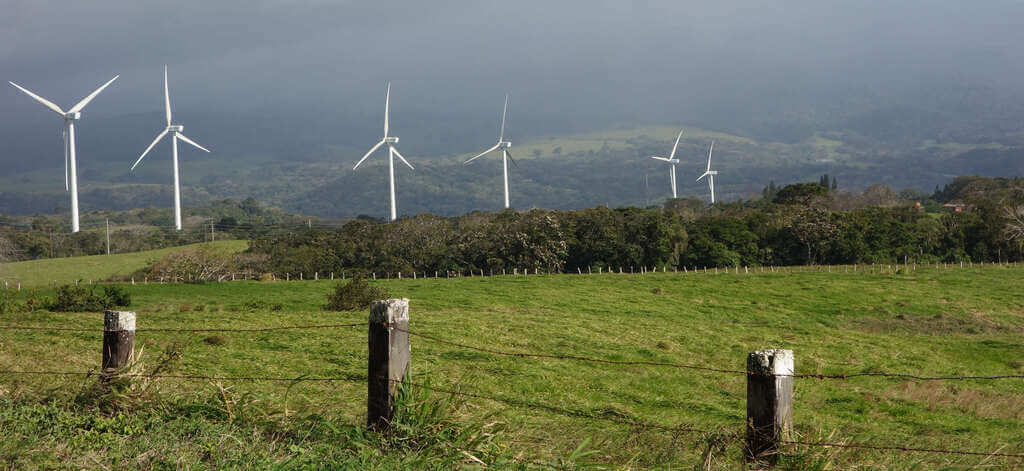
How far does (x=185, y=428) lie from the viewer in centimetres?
752

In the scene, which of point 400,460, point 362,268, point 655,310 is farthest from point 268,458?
point 362,268

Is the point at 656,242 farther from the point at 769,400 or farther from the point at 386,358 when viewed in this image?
the point at 769,400

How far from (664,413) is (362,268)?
2158 inches

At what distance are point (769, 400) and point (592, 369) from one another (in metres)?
12.3

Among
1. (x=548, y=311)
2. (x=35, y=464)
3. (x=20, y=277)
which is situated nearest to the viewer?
(x=35, y=464)

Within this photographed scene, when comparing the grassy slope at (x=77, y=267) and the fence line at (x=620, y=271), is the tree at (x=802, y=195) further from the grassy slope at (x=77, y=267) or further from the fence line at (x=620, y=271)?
the grassy slope at (x=77, y=267)

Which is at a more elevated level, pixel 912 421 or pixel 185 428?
pixel 185 428

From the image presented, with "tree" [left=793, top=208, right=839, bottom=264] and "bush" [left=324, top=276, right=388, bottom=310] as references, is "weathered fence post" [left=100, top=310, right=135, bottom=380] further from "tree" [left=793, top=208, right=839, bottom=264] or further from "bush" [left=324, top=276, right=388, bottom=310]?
"tree" [left=793, top=208, right=839, bottom=264]

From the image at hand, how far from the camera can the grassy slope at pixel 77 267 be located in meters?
65.8

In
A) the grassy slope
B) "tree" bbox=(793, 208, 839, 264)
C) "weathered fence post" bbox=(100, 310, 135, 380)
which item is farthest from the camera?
"tree" bbox=(793, 208, 839, 264)

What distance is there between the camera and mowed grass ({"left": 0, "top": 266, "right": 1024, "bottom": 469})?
24.0 ft

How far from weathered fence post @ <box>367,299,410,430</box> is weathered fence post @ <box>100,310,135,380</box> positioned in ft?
9.62

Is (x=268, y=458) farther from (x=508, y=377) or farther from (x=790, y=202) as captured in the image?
(x=790, y=202)

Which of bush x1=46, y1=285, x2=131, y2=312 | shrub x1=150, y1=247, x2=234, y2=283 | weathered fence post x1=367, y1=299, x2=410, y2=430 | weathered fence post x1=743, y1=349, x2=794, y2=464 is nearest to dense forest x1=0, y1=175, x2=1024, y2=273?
shrub x1=150, y1=247, x2=234, y2=283
